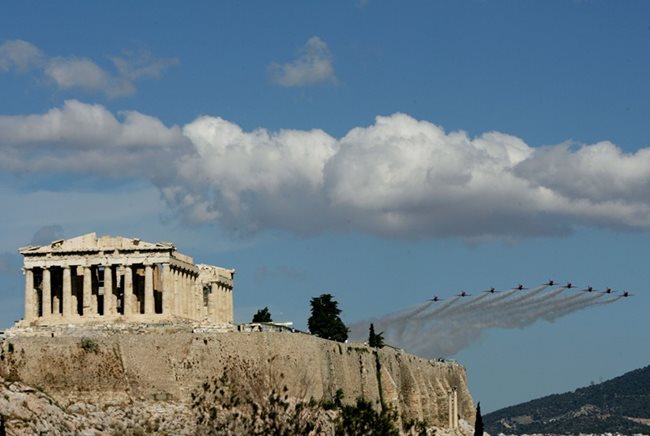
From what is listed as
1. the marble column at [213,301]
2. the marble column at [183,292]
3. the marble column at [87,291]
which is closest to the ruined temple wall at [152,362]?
the marble column at [87,291]

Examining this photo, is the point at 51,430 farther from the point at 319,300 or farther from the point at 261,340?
the point at 319,300

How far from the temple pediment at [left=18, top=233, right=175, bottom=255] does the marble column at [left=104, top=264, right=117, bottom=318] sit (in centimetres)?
142

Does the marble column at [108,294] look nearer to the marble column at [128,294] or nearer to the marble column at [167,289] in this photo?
the marble column at [128,294]

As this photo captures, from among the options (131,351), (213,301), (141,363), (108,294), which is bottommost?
(141,363)

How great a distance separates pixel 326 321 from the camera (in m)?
138

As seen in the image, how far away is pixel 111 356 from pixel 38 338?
14.7 ft

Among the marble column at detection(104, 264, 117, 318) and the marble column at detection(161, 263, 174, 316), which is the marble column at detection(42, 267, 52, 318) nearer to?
the marble column at detection(104, 264, 117, 318)

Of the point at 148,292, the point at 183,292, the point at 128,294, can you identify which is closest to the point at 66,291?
→ the point at 128,294

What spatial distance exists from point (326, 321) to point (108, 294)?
2413 centimetres

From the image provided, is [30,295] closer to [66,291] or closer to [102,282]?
[66,291]

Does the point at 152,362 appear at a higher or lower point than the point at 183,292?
lower

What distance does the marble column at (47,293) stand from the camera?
119688 millimetres

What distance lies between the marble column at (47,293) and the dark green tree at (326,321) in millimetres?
24153

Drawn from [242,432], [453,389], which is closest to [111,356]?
[242,432]
